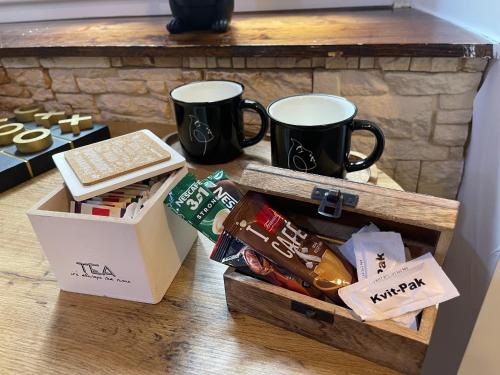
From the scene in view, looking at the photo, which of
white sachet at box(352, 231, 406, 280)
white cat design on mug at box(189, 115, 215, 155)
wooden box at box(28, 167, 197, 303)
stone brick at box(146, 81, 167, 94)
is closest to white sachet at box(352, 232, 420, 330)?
white sachet at box(352, 231, 406, 280)

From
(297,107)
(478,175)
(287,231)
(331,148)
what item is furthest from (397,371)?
(478,175)

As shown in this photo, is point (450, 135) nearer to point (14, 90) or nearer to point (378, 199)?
point (378, 199)

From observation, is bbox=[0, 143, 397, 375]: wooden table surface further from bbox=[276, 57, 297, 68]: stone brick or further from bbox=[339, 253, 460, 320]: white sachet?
bbox=[276, 57, 297, 68]: stone brick

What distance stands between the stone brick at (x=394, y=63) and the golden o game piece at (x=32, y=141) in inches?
28.4

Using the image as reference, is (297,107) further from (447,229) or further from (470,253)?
(470,253)

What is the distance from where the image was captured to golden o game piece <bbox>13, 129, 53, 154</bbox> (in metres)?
0.83

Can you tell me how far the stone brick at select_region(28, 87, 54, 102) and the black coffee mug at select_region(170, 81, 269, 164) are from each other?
0.53 m

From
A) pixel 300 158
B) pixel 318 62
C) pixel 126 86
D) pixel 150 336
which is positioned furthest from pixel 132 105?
pixel 150 336

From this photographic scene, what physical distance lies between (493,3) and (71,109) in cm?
102

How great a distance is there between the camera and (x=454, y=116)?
2.79ft

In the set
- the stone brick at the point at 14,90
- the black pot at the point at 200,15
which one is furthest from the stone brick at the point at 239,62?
the stone brick at the point at 14,90

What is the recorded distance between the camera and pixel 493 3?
72cm

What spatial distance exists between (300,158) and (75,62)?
27.8 inches

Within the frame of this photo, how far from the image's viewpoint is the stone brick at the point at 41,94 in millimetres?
1097
